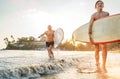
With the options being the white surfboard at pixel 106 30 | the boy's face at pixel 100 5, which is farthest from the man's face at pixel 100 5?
the white surfboard at pixel 106 30

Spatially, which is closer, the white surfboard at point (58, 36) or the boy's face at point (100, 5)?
the boy's face at point (100, 5)

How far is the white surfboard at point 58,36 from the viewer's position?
1829cm

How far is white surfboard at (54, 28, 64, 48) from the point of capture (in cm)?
1829

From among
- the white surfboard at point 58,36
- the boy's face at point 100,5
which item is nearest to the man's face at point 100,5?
the boy's face at point 100,5

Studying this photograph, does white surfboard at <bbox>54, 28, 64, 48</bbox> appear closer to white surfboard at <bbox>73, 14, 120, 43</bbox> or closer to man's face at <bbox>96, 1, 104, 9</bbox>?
white surfboard at <bbox>73, 14, 120, 43</bbox>

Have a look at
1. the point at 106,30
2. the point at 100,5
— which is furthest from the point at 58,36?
the point at 100,5

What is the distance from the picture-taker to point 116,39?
9766 millimetres

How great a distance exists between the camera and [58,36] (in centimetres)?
1850

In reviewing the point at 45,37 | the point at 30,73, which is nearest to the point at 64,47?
the point at 45,37

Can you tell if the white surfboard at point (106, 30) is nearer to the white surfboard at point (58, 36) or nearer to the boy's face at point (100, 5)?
the boy's face at point (100, 5)

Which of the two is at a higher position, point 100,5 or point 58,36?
point 100,5

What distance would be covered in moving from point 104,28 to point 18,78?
3552 mm

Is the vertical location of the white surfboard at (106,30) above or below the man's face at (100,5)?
below

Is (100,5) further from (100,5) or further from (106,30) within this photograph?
(106,30)
